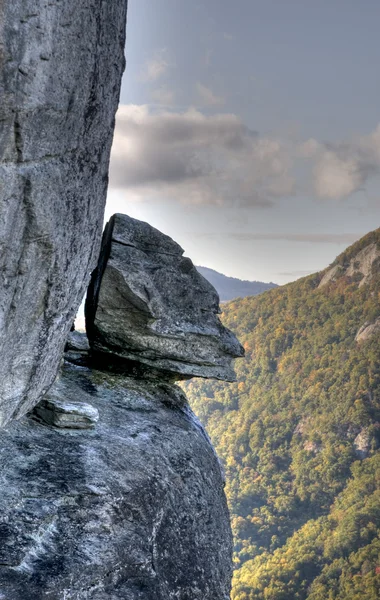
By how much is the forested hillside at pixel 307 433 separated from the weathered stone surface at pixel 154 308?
62191 mm

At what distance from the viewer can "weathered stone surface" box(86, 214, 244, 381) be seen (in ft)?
29.4

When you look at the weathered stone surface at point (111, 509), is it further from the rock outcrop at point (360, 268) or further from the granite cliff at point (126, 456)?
the rock outcrop at point (360, 268)

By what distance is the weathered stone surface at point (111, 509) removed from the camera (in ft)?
18.7

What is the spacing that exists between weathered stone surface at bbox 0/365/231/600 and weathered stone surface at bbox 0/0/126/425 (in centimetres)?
88

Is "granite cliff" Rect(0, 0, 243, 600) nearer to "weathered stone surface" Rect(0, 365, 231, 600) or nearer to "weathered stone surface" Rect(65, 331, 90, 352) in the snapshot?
"weathered stone surface" Rect(0, 365, 231, 600)

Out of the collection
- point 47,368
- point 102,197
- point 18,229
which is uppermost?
point 102,197

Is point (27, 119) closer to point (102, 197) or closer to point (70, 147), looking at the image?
point (70, 147)

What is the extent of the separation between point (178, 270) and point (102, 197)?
9.48ft

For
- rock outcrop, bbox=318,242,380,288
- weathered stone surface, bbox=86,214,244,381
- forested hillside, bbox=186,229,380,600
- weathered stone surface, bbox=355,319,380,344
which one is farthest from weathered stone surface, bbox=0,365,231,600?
rock outcrop, bbox=318,242,380,288

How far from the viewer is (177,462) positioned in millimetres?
7875

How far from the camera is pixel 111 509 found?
21.1 ft

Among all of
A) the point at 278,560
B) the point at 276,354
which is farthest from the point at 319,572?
the point at 276,354

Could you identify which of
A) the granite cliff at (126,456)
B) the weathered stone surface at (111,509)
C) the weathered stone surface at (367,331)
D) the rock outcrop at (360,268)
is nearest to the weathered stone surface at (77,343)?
the granite cliff at (126,456)

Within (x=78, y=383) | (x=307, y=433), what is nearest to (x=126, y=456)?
(x=78, y=383)
